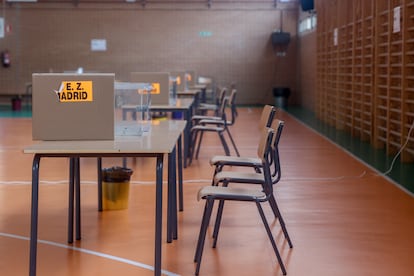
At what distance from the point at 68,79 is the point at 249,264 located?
5.05ft

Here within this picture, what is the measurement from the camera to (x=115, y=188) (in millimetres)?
5750

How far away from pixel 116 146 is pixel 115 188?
1.84m

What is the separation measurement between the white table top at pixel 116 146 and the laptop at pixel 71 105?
0.09 metres

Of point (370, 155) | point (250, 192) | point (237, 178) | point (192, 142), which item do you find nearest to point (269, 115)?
point (237, 178)

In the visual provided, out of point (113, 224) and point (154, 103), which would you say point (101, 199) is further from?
point (154, 103)

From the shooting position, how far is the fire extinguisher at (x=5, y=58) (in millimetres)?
19469

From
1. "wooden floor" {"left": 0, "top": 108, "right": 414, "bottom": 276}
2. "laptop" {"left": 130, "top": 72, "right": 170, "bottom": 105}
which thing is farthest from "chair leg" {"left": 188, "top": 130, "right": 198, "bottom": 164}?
"laptop" {"left": 130, "top": 72, "right": 170, "bottom": 105}

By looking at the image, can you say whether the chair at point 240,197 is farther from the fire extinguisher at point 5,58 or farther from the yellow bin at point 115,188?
the fire extinguisher at point 5,58

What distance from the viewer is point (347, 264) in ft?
13.9

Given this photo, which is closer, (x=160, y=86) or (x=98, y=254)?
(x=98, y=254)

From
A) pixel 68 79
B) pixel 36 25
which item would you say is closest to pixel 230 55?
pixel 36 25

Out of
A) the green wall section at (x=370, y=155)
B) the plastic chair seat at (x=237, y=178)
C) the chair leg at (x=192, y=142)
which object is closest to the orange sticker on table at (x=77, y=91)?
the plastic chair seat at (x=237, y=178)

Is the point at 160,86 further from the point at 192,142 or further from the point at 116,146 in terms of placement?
the point at 116,146

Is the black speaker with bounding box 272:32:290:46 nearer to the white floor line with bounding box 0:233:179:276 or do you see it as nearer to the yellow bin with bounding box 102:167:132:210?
the yellow bin with bounding box 102:167:132:210
